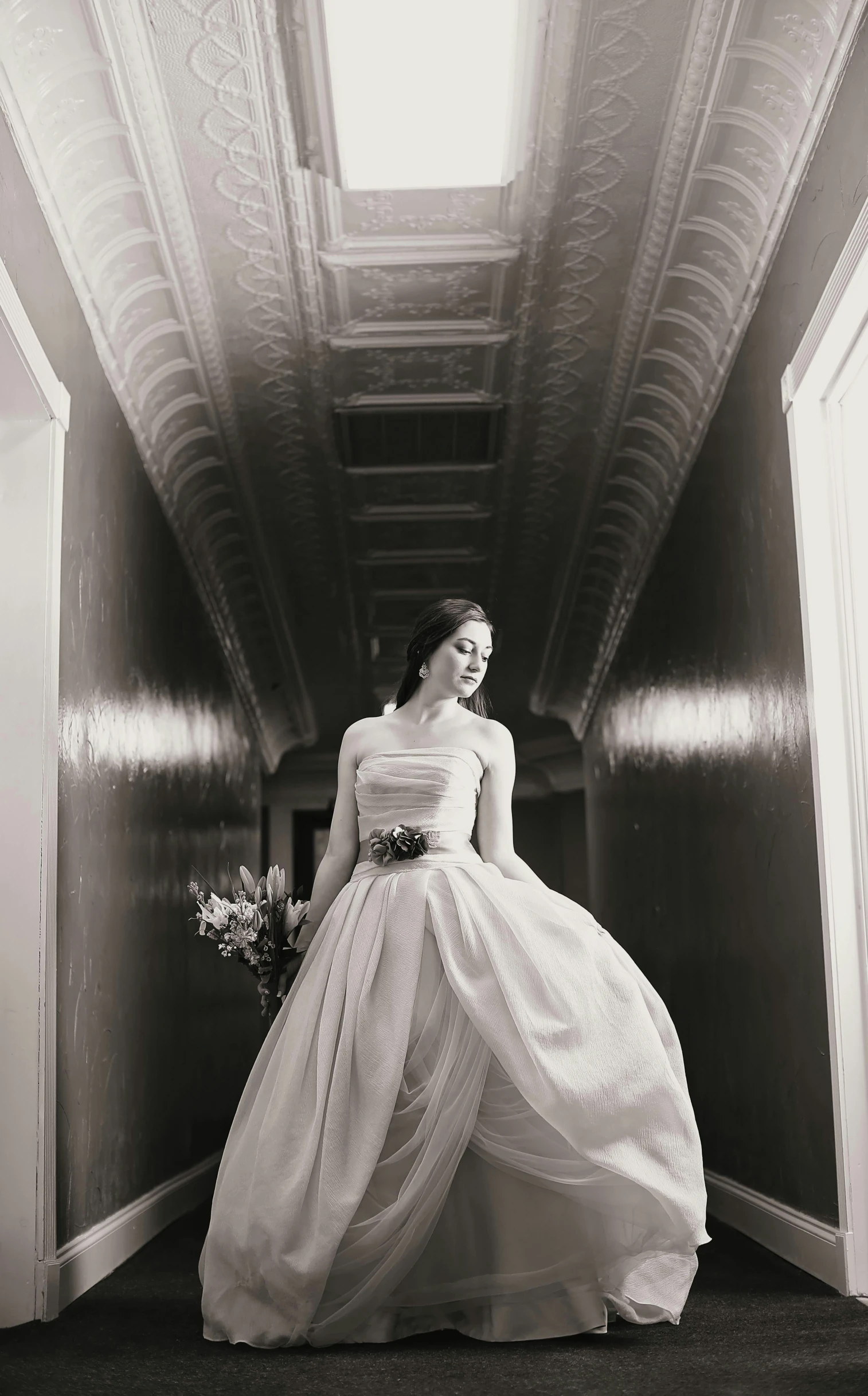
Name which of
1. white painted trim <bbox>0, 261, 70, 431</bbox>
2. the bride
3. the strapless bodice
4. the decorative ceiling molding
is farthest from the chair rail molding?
the bride

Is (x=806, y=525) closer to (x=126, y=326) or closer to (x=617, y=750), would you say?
(x=126, y=326)

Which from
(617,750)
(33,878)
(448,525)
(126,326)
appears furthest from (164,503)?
(617,750)

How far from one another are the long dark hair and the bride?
747 millimetres

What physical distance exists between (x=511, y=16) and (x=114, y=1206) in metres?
4.03

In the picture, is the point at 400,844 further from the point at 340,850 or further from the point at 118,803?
the point at 118,803

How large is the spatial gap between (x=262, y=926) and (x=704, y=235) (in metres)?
2.86

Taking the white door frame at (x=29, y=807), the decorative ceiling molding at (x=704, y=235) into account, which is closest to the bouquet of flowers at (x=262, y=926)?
the white door frame at (x=29, y=807)

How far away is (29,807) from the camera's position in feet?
12.0

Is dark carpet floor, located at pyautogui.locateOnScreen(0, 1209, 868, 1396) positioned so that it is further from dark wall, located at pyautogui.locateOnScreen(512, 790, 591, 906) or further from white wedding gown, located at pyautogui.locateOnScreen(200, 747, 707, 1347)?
dark wall, located at pyautogui.locateOnScreen(512, 790, 591, 906)

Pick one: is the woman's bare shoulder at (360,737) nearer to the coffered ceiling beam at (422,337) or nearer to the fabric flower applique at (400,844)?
the fabric flower applique at (400,844)

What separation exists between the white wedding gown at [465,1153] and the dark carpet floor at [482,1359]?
9 cm

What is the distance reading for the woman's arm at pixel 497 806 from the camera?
3768 millimetres

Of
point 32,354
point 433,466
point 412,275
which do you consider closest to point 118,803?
point 32,354

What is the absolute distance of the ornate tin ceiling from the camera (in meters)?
3.75
